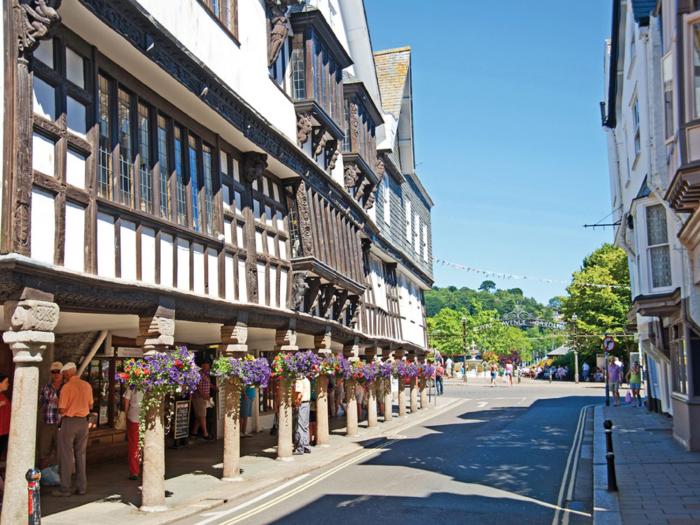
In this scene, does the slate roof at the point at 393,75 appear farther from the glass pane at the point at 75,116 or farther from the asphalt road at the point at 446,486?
the glass pane at the point at 75,116

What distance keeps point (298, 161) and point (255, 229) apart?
2.68m

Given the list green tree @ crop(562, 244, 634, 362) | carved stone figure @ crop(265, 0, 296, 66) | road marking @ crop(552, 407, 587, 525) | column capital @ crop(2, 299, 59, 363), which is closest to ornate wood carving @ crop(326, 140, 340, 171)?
carved stone figure @ crop(265, 0, 296, 66)

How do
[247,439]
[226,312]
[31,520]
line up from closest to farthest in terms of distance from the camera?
[31,520] → [226,312] → [247,439]

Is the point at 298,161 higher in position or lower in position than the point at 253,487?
higher

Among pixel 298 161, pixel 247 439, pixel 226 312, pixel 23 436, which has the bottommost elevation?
pixel 247 439

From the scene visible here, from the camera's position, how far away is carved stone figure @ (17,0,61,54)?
347 inches

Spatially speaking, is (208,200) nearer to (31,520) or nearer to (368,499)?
(368,499)

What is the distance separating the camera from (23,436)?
8.56m

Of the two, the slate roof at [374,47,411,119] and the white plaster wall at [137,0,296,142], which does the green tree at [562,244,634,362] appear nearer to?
the slate roof at [374,47,411,119]

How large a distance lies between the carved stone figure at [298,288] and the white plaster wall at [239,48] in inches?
125

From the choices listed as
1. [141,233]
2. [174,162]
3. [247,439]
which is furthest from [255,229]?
[247,439]

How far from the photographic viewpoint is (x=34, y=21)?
8.91m

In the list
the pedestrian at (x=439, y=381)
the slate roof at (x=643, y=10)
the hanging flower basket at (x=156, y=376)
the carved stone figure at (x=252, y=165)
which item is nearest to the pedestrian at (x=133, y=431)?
the hanging flower basket at (x=156, y=376)

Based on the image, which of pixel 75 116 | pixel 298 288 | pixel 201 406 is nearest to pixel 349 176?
pixel 298 288
